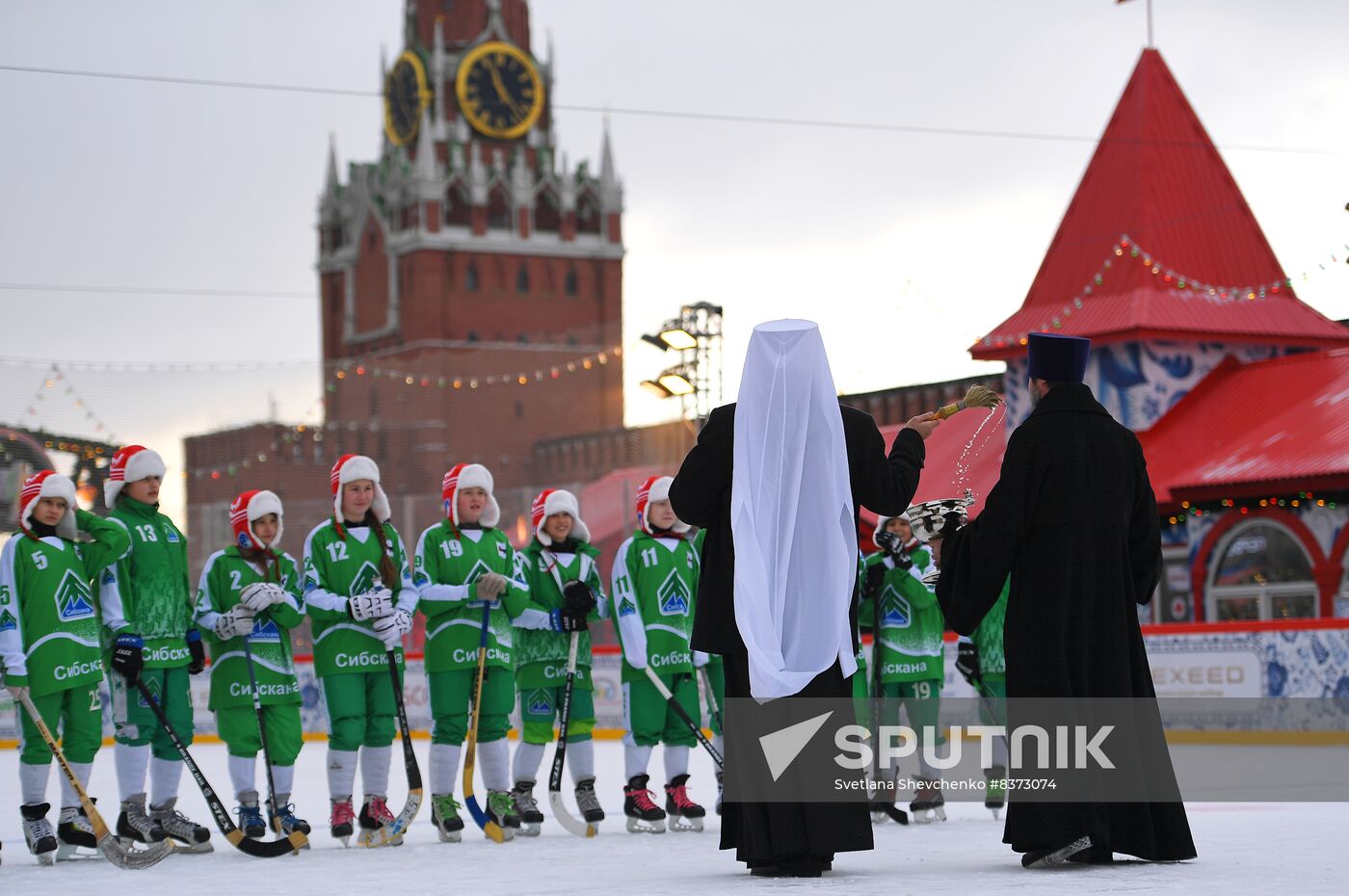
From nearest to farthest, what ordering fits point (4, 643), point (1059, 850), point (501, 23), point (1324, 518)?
point (1059, 850) → point (4, 643) → point (1324, 518) → point (501, 23)

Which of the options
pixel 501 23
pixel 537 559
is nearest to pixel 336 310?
pixel 501 23

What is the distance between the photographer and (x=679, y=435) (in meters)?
29.9

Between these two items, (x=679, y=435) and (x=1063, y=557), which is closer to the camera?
(x=1063, y=557)

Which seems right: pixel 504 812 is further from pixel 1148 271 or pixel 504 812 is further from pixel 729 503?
pixel 1148 271

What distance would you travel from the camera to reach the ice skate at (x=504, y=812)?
8805mm

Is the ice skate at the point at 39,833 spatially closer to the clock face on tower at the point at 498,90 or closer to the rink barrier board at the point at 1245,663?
the rink barrier board at the point at 1245,663

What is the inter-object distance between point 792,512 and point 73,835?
145 inches

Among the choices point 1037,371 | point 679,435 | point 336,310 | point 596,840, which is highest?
point 336,310

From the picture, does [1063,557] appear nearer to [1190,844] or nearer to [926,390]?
[1190,844]

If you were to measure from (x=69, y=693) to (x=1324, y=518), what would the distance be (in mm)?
16021

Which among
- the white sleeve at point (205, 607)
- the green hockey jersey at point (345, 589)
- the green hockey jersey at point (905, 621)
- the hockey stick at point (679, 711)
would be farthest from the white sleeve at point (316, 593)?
the green hockey jersey at point (905, 621)

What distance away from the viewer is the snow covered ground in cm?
565

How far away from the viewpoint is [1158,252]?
84.7 ft

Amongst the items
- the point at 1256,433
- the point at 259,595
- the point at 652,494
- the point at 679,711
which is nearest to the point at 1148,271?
the point at 1256,433
